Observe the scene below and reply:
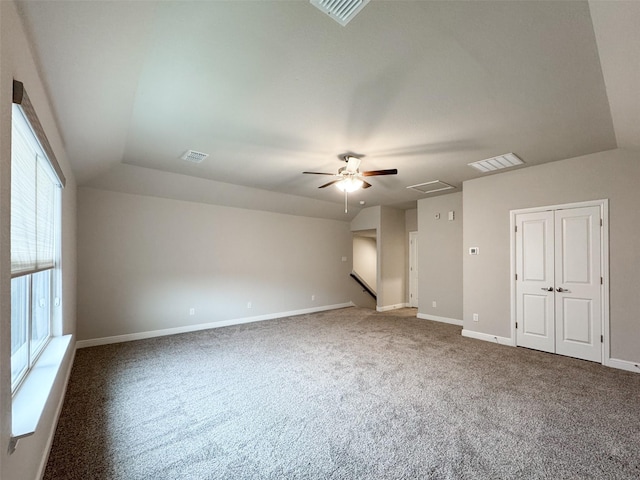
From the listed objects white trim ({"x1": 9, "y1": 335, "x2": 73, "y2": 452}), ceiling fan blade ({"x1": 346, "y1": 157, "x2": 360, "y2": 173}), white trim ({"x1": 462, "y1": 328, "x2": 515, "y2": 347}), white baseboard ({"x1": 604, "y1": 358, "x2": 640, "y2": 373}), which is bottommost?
white trim ({"x1": 462, "y1": 328, "x2": 515, "y2": 347})

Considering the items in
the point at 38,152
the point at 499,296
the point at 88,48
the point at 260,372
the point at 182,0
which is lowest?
the point at 260,372

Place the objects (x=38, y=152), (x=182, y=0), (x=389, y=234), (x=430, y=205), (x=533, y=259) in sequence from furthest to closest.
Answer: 1. (x=389, y=234)
2. (x=430, y=205)
3. (x=533, y=259)
4. (x=38, y=152)
5. (x=182, y=0)

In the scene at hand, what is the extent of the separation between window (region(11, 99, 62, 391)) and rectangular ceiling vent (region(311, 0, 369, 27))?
162 cm

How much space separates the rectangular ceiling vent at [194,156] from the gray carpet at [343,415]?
269 centimetres

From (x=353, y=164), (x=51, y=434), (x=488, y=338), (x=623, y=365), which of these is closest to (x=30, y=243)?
(x=51, y=434)

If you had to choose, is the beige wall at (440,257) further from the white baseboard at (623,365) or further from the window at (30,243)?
the window at (30,243)

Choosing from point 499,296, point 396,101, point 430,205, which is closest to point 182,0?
point 396,101

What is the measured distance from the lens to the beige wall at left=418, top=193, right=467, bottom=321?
19.0ft

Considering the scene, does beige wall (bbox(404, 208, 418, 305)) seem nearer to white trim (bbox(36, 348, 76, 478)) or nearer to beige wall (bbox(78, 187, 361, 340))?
beige wall (bbox(78, 187, 361, 340))

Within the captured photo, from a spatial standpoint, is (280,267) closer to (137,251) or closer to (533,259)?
(137,251)

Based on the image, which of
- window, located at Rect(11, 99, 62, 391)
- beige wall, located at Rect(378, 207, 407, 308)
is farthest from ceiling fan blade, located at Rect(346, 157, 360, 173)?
beige wall, located at Rect(378, 207, 407, 308)

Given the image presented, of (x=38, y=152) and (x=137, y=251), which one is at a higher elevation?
(x=38, y=152)

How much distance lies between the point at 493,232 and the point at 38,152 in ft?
18.1

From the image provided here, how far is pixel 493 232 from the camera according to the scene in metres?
4.62
